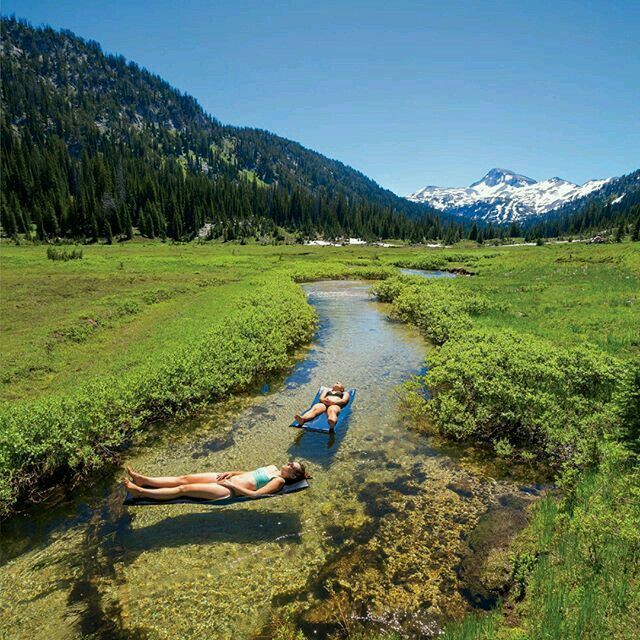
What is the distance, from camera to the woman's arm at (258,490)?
1121cm

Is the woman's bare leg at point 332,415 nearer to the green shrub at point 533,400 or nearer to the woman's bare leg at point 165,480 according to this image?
the green shrub at point 533,400

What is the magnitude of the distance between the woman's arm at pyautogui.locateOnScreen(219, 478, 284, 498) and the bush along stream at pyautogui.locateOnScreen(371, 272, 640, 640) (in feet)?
18.4

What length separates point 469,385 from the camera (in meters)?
15.8

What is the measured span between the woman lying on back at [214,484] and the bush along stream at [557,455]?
18.7 feet

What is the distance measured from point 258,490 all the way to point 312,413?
16.9ft

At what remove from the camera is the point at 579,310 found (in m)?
29.5

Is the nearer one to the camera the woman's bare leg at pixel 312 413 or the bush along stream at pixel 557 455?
the bush along stream at pixel 557 455

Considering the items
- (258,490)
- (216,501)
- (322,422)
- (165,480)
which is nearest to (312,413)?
(322,422)

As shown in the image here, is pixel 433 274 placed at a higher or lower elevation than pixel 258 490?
higher

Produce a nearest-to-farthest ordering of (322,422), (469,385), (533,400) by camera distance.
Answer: (533,400) → (469,385) → (322,422)

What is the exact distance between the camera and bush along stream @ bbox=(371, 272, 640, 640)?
6904mm

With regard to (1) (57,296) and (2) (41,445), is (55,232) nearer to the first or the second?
(1) (57,296)

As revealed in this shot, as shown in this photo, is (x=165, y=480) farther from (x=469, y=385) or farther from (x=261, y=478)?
(x=469, y=385)

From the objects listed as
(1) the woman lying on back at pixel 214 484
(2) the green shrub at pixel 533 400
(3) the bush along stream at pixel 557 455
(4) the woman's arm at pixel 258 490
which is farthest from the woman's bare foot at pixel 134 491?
(2) the green shrub at pixel 533 400
